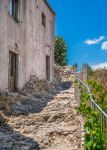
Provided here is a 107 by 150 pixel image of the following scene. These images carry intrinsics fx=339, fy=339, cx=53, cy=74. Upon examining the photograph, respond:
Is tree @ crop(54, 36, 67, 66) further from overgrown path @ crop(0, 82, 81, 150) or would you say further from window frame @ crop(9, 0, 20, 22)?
overgrown path @ crop(0, 82, 81, 150)

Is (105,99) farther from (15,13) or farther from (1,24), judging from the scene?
(15,13)

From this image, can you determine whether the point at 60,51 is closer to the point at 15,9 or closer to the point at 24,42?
the point at 24,42

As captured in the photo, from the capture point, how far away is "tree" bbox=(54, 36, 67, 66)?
2899 cm

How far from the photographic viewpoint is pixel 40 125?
9.98m

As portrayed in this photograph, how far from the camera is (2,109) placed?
37.3 ft

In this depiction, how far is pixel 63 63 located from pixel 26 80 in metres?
12.9

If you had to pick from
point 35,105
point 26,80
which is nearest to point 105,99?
point 35,105

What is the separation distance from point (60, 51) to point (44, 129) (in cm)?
2023

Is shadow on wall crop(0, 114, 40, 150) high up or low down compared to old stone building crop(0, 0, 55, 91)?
down

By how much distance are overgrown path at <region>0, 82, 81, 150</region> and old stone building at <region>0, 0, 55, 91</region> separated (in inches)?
91.6

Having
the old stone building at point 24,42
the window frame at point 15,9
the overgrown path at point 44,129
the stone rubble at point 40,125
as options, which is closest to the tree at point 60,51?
the old stone building at point 24,42

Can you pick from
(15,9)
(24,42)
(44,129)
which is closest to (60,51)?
(24,42)

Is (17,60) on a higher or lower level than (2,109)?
higher

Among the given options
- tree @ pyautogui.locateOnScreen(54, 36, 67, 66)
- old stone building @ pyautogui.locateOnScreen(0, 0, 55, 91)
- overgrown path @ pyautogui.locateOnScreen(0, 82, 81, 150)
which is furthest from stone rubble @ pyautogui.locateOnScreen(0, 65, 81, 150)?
tree @ pyautogui.locateOnScreen(54, 36, 67, 66)
